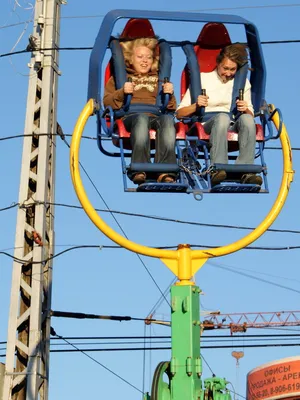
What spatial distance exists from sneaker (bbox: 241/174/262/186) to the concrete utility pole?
19.2 feet

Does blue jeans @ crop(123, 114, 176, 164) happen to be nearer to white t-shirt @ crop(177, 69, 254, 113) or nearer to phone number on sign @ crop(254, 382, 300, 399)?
white t-shirt @ crop(177, 69, 254, 113)

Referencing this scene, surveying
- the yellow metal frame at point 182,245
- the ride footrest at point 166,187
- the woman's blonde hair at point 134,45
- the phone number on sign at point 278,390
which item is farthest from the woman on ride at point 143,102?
the phone number on sign at point 278,390

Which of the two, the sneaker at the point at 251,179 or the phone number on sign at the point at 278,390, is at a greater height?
the phone number on sign at the point at 278,390

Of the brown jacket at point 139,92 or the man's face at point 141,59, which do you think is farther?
the man's face at point 141,59

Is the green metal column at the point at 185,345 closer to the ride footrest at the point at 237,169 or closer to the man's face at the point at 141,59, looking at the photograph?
the ride footrest at the point at 237,169

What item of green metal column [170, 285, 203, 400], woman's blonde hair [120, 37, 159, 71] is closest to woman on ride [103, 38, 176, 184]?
woman's blonde hair [120, 37, 159, 71]

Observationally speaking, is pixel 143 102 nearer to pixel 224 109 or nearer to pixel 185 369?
pixel 224 109

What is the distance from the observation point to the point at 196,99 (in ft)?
36.2

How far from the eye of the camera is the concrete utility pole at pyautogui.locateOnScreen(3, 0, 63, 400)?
585 inches

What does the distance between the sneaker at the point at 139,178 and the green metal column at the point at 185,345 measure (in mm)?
2230

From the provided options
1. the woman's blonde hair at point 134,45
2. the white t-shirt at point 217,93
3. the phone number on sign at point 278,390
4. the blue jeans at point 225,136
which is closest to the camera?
the blue jeans at point 225,136

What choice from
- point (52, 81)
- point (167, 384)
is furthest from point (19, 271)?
point (167, 384)

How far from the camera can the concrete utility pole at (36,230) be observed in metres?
14.9

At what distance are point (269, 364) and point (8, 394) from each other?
12.9 metres
